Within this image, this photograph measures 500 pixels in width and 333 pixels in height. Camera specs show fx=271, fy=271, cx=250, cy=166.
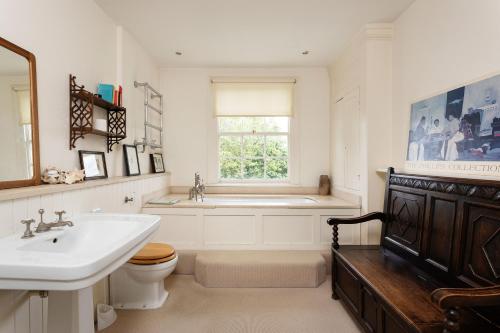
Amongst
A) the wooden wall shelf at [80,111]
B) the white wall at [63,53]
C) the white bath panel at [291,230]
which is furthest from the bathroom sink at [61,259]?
the white bath panel at [291,230]

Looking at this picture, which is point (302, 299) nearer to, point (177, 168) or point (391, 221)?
point (391, 221)

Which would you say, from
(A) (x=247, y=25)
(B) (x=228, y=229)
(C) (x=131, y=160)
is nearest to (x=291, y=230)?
(B) (x=228, y=229)

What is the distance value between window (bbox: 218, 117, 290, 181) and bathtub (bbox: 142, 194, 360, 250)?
1.03 meters

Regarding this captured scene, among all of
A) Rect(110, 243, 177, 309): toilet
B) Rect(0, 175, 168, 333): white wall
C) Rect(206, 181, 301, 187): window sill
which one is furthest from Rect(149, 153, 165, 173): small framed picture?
Rect(110, 243, 177, 309): toilet

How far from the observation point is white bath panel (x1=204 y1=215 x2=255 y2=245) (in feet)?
9.35

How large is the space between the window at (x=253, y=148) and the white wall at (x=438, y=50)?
158cm

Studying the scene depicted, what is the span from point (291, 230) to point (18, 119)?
236 cm

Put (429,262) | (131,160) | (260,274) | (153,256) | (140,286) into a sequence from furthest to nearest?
(131,160) < (260,274) < (140,286) < (153,256) < (429,262)

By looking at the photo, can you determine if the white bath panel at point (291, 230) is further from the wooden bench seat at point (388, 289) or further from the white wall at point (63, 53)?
the white wall at point (63, 53)

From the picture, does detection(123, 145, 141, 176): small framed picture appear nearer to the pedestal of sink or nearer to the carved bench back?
the pedestal of sink

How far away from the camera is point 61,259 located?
908mm

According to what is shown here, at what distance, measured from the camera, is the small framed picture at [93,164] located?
2.01m

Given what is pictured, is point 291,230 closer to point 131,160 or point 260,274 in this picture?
point 260,274

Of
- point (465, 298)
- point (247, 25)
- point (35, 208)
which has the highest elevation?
point (247, 25)
